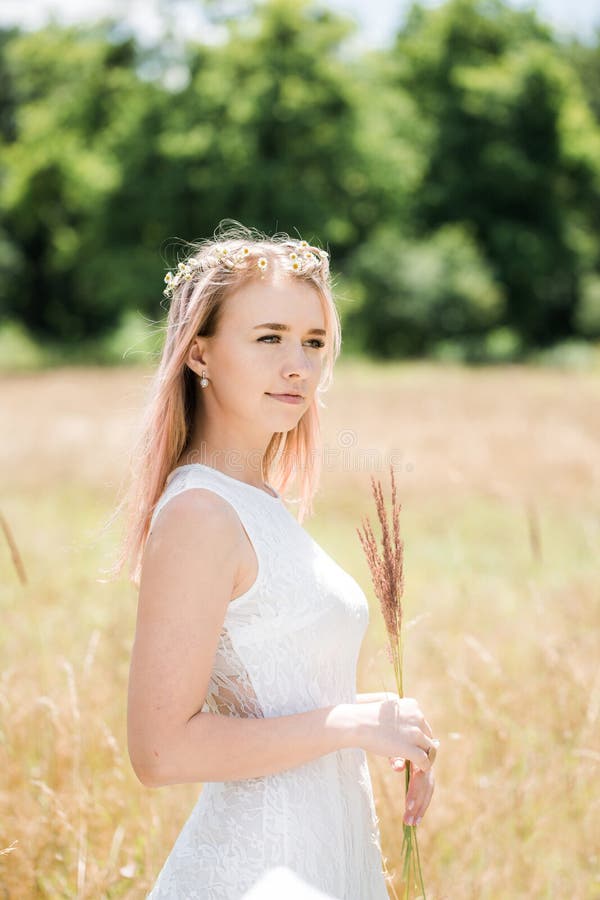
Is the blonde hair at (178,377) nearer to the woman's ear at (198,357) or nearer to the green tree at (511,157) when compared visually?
the woman's ear at (198,357)

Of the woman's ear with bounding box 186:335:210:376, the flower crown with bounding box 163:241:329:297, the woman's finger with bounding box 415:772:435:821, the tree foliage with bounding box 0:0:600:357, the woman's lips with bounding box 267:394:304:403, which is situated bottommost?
the woman's finger with bounding box 415:772:435:821

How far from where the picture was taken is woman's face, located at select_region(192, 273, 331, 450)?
6.19ft

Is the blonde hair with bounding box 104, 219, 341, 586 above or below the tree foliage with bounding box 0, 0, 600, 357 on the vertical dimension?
below

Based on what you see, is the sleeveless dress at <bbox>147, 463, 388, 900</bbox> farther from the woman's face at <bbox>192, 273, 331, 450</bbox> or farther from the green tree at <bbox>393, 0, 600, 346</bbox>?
the green tree at <bbox>393, 0, 600, 346</bbox>

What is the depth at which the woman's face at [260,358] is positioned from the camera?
1.89 metres

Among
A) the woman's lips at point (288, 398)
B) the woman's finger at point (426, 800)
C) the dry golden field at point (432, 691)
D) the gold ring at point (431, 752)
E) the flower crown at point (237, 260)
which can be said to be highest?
the flower crown at point (237, 260)

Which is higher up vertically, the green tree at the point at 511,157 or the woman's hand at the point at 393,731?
the green tree at the point at 511,157

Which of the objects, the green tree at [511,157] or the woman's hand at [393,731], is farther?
the green tree at [511,157]

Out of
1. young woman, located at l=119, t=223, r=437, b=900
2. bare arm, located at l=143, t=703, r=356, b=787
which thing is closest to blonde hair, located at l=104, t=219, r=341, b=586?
young woman, located at l=119, t=223, r=437, b=900

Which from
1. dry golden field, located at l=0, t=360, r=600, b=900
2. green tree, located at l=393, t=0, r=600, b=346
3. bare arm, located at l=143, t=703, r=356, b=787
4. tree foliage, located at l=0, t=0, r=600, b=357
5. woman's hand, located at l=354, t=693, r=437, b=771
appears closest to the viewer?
bare arm, located at l=143, t=703, r=356, b=787

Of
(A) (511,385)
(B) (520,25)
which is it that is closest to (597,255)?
(B) (520,25)

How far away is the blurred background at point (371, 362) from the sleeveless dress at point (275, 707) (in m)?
0.54

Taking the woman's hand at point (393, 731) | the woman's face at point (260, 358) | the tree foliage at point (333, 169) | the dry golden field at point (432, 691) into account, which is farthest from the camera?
the tree foliage at point (333, 169)

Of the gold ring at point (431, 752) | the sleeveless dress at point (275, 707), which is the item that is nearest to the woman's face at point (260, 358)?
the sleeveless dress at point (275, 707)
